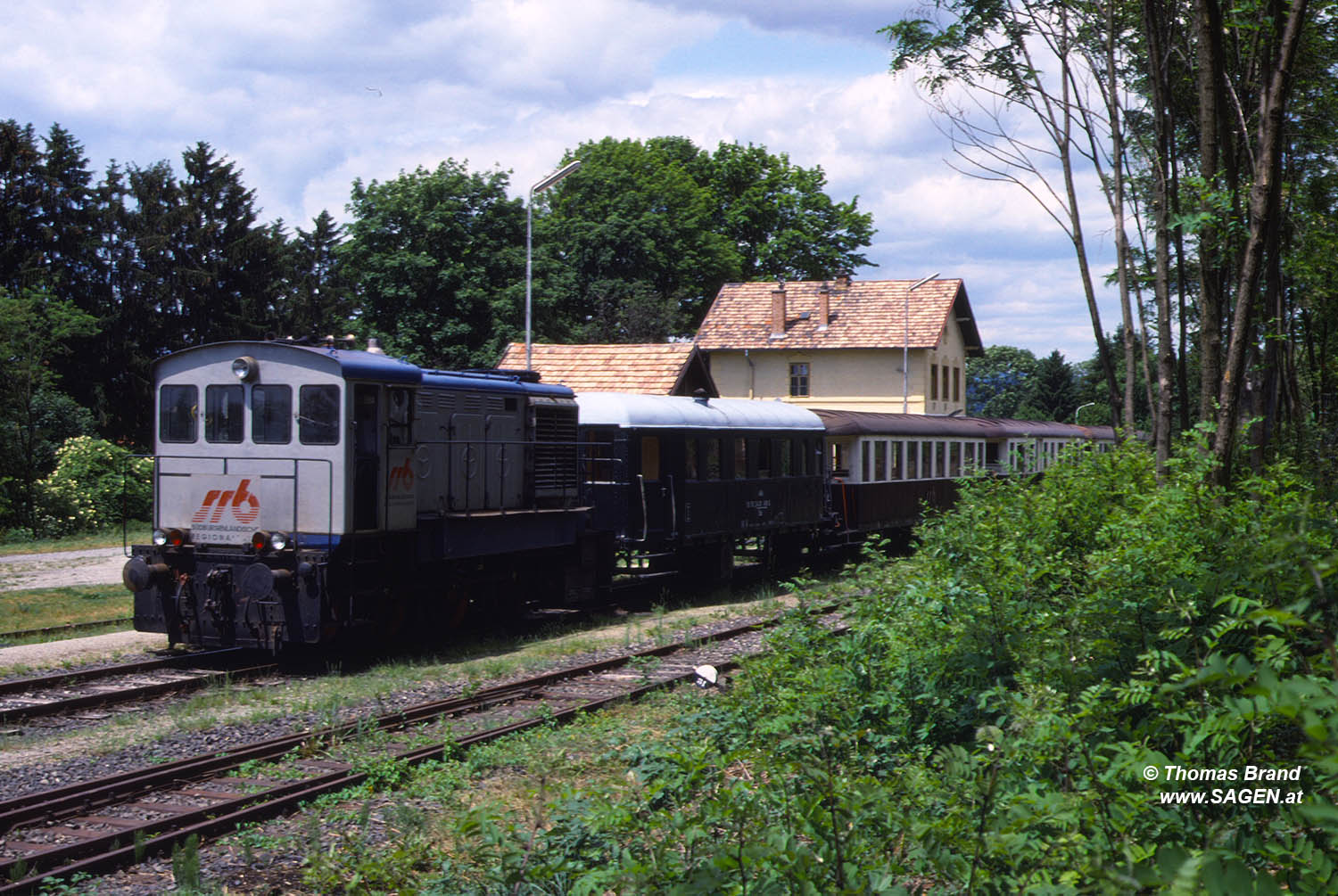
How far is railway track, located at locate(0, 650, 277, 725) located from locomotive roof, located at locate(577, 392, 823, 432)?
20.8ft

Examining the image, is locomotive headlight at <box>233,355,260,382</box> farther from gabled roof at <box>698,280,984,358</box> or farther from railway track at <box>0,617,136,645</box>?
gabled roof at <box>698,280,984,358</box>

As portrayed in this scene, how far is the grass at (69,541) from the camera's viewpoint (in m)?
26.3

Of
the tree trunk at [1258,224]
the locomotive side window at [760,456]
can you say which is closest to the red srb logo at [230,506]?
the locomotive side window at [760,456]

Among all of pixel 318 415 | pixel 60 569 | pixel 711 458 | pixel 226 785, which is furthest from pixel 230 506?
pixel 60 569

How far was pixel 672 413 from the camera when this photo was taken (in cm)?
1811

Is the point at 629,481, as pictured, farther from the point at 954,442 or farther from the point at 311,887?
the point at 954,442

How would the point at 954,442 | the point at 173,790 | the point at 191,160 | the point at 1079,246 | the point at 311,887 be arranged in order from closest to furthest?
1. the point at 311,887
2. the point at 173,790
3. the point at 1079,246
4. the point at 954,442
5. the point at 191,160

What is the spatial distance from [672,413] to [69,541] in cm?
1801

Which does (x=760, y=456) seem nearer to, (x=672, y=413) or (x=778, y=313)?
(x=672, y=413)

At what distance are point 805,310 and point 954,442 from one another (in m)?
20.5

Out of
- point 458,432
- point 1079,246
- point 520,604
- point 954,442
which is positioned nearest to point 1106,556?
point 458,432

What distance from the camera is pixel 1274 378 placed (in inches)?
895

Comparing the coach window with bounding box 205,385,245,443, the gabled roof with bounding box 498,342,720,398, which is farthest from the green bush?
the coach window with bounding box 205,385,245,443

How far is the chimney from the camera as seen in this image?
48250mm
